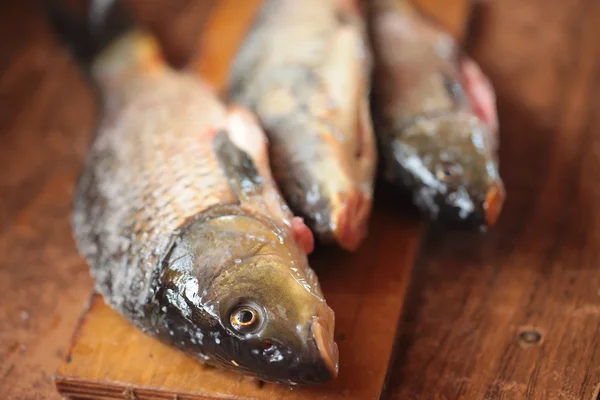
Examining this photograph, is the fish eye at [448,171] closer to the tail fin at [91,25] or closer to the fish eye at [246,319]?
the fish eye at [246,319]

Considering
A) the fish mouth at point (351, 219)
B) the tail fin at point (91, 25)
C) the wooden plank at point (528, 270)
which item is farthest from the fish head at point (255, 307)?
the tail fin at point (91, 25)

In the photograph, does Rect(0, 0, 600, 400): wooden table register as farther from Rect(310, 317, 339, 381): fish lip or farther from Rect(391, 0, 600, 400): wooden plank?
Rect(310, 317, 339, 381): fish lip

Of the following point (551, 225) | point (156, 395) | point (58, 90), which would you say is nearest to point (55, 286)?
point (156, 395)

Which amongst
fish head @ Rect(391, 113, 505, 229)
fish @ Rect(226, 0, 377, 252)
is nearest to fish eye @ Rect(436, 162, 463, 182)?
fish head @ Rect(391, 113, 505, 229)

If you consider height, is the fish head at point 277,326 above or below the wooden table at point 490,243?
above

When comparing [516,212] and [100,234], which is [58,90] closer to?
[100,234]

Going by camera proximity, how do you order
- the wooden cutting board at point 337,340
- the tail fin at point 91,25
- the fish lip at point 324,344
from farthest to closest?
1. the tail fin at point 91,25
2. the wooden cutting board at point 337,340
3. the fish lip at point 324,344
